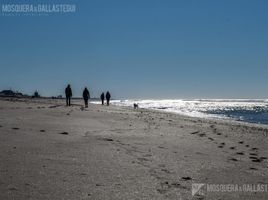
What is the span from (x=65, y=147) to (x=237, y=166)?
3.95 meters

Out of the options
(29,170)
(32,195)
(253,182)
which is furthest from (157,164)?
(32,195)

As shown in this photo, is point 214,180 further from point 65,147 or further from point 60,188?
point 65,147

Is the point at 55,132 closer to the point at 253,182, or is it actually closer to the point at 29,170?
the point at 29,170

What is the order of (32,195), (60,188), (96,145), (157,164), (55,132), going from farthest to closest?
(55,132)
(96,145)
(157,164)
(60,188)
(32,195)

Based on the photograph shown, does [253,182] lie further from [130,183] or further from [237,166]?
[130,183]

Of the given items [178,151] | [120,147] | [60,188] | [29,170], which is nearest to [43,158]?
[29,170]

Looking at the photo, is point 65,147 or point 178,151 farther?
point 178,151

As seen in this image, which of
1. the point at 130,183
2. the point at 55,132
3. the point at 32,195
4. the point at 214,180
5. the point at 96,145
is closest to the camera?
the point at 32,195

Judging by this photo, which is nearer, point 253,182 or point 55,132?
point 253,182

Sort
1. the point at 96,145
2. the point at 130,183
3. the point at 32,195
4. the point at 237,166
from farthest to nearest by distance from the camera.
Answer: the point at 96,145, the point at 237,166, the point at 130,183, the point at 32,195

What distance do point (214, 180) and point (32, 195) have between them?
3391 millimetres

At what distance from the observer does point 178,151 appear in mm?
10102

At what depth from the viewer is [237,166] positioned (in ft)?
28.5

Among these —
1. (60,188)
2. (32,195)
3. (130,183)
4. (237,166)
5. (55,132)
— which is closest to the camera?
(32,195)
